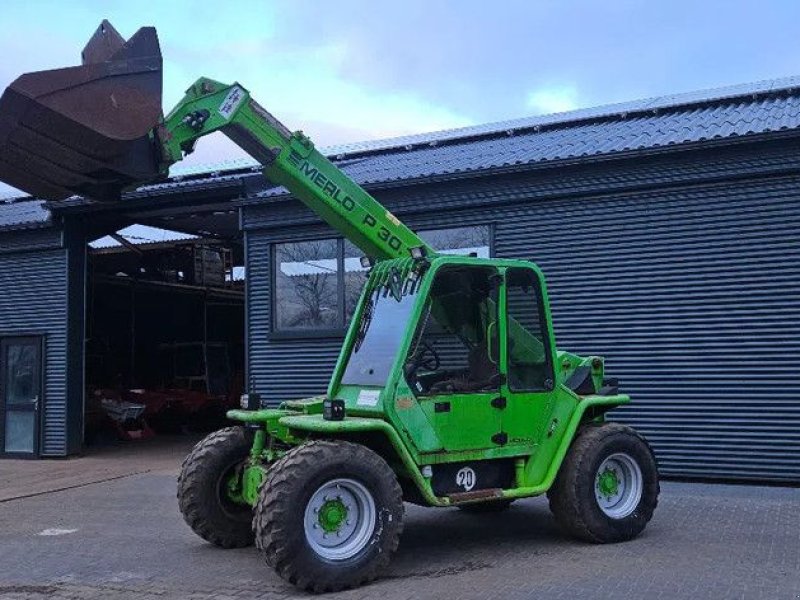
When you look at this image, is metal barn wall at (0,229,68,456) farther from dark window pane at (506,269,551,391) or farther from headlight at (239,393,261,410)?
dark window pane at (506,269,551,391)

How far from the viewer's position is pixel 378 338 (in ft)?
24.6

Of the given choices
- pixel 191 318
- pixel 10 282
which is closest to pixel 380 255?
pixel 10 282

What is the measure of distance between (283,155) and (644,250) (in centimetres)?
567

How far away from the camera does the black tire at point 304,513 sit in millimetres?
6254

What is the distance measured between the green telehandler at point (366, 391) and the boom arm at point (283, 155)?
0.05 feet

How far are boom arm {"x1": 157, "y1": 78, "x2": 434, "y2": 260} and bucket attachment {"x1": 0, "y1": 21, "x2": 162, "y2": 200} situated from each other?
405 mm

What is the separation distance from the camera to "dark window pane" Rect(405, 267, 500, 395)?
7.27 metres

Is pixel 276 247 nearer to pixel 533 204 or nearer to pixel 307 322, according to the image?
pixel 307 322

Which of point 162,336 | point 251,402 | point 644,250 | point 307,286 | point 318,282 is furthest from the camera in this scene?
point 162,336

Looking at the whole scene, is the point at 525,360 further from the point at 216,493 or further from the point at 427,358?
the point at 216,493

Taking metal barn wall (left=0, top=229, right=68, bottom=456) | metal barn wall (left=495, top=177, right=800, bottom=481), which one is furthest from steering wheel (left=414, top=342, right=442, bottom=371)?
metal barn wall (left=0, top=229, right=68, bottom=456)

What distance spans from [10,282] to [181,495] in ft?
34.6

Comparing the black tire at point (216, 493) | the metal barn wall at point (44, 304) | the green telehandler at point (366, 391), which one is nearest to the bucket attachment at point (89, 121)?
the green telehandler at point (366, 391)

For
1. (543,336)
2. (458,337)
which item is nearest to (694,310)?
(543,336)
